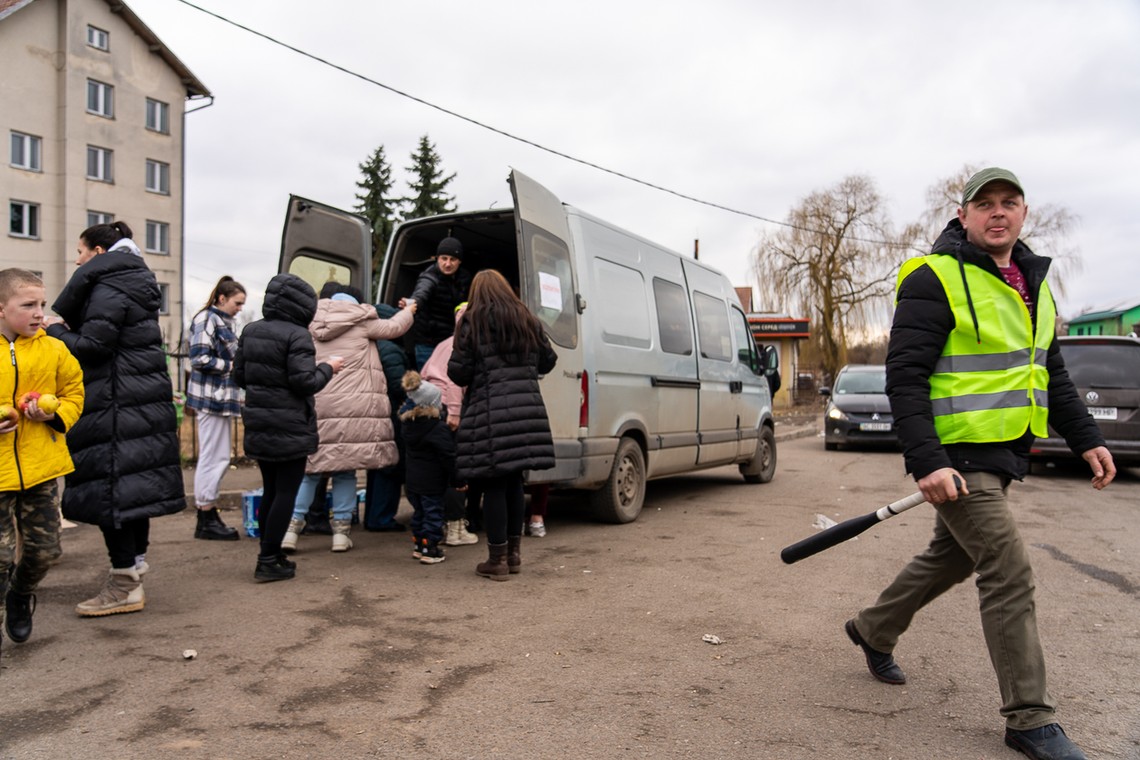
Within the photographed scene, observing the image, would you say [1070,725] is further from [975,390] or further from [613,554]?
[613,554]

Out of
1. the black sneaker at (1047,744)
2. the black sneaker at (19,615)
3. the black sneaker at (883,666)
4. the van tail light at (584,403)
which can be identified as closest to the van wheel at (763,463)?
the van tail light at (584,403)

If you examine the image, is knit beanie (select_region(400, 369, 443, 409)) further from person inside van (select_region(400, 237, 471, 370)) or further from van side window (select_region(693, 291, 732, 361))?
van side window (select_region(693, 291, 732, 361))

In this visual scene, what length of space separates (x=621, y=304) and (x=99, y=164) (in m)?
35.3

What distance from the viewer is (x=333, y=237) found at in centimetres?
753

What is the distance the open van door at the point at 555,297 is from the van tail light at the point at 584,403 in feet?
0.08

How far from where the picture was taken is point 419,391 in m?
5.94

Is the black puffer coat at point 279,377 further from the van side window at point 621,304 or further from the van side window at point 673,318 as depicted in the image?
the van side window at point 673,318

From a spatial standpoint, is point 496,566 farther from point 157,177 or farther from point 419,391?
point 157,177

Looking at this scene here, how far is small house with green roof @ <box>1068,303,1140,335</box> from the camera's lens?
5191 centimetres

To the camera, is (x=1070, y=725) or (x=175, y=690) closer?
(x=1070, y=725)

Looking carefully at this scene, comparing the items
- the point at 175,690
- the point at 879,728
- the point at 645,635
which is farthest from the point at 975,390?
the point at 175,690

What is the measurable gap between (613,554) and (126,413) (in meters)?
3.26

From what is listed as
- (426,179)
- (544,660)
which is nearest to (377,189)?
(426,179)

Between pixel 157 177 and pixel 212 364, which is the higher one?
pixel 157 177
